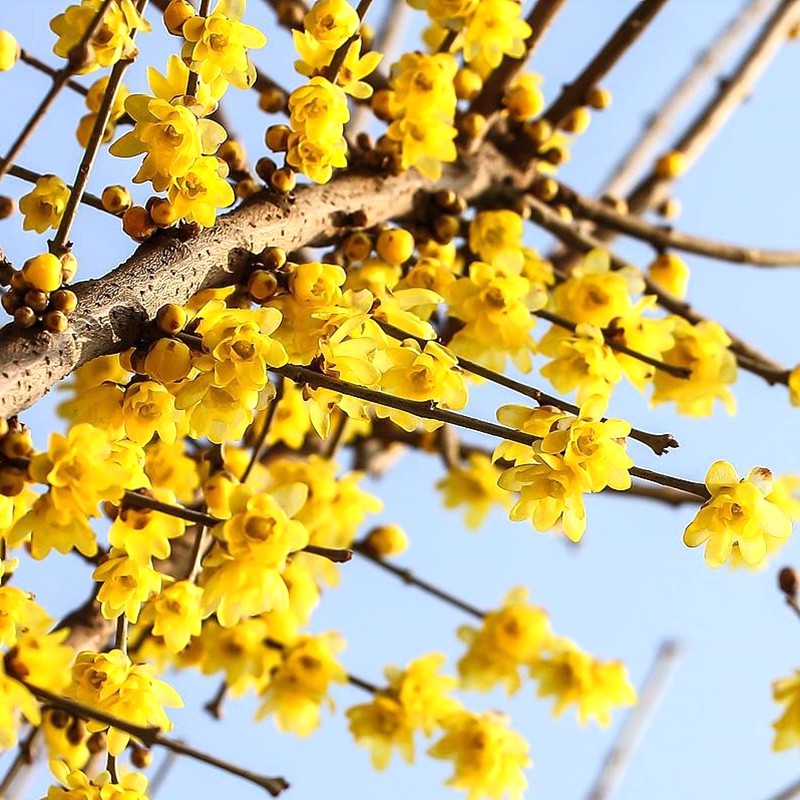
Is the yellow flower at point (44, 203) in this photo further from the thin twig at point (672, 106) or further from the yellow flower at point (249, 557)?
the thin twig at point (672, 106)

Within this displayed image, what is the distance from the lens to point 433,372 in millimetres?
1136

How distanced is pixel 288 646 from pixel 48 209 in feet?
2.91

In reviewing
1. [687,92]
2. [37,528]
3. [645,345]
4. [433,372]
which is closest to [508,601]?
[645,345]

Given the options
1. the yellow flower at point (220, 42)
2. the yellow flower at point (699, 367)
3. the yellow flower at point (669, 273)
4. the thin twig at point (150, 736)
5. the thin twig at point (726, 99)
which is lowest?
the thin twig at point (150, 736)

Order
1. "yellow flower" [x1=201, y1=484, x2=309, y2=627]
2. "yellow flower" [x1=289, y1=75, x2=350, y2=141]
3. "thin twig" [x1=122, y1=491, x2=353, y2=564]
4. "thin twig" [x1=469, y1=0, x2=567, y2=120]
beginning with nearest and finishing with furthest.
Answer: "thin twig" [x1=122, y1=491, x2=353, y2=564]
"yellow flower" [x1=201, y1=484, x2=309, y2=627]
"yellow flower" [x1=289, y1=75, x2=350, y2=141]
"thin twig" [x1=469, y1=0, x2=567, y2=120]

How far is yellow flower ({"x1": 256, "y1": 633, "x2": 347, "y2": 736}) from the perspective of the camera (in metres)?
1.84

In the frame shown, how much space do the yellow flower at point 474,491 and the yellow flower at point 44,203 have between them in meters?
1.31

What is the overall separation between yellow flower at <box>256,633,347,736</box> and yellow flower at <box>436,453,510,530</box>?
2.12 feet

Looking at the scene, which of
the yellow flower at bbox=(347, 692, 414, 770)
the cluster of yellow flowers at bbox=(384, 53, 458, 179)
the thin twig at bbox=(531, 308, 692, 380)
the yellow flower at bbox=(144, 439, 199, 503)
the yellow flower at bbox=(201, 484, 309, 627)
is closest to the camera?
the yellow flower at bbox=(201, 484, 309, 627)

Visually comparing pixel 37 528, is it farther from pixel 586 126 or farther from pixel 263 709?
pixel 586 126

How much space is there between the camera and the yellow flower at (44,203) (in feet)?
4.32

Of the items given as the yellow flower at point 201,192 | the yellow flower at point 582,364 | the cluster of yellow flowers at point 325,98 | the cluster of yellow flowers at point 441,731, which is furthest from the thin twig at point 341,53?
the cluster of yellow flowers at point 441,731

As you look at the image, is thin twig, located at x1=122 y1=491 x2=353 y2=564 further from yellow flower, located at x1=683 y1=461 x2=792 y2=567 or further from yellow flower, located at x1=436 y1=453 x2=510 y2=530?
yellow flower, located at x1=436 y1=453 x2=510 y2=530

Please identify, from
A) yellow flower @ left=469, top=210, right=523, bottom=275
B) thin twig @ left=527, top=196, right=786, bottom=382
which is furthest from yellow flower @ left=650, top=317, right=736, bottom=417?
yellow flower @ left=469, top=210, right=523, bottom=275
